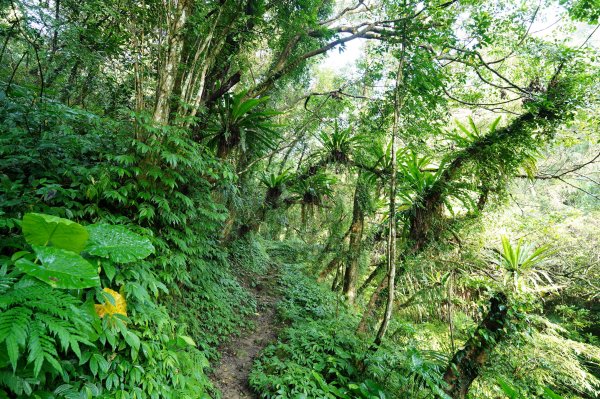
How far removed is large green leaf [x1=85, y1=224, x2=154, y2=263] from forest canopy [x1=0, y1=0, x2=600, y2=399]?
1 centimetres

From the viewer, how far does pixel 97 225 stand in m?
1.89

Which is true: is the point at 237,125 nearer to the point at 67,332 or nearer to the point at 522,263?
the point at 67,332

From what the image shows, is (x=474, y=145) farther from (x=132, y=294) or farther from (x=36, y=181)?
(x=36, y=181)

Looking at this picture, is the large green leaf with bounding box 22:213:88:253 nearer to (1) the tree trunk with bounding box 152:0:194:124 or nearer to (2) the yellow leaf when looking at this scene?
(2) the yellow leaf

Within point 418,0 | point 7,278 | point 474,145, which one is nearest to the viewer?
point 7,278

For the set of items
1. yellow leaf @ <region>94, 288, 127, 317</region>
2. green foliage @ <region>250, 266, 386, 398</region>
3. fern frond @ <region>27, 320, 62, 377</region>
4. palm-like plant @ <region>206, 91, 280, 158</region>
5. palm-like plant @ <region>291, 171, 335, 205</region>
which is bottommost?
green foliage @ <region>250, 266, 386, 398</region>

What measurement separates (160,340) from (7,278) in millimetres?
1183

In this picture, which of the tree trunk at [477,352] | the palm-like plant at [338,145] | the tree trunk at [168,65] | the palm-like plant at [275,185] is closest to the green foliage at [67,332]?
the tree trunk at [168,65]

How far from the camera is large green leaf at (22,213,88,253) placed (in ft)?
4.80

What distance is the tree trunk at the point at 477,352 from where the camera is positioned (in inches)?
116

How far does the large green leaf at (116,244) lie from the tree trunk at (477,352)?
326 cm

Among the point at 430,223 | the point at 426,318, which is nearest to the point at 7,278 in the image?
the point at 430,223

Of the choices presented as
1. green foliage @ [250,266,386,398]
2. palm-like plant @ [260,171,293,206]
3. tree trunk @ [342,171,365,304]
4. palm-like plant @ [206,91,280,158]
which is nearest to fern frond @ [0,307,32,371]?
green foliage @ [250,266,386,398]

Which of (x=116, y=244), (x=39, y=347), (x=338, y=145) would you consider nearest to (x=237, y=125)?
(x=338, y=145)
